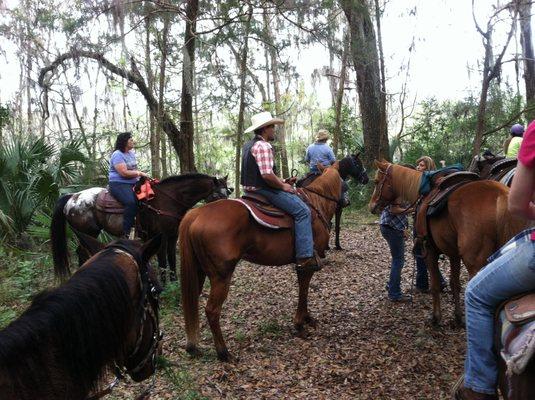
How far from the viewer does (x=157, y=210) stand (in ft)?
23.0

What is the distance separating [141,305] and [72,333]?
0.41 m

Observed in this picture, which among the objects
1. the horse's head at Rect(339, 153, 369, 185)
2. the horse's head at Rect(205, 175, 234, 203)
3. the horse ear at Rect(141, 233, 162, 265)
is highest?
the horse's head at Rect(339, 153, 369, 185)

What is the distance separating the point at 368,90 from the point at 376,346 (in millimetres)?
10439

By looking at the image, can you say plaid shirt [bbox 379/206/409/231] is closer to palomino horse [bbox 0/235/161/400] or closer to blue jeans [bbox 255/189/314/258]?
blue jeans [bbox 255/189/314/258]

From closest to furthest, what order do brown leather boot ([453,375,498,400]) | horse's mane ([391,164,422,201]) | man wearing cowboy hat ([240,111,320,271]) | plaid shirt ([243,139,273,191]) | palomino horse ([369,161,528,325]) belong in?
brown leather boot ([453,375,498,400])
palomino horse ([369,161,528,325])
plaid shirt ([243,139,273,191])
man wearing cowboy hat ([240,111,320,271])
horse's mane ([391,164,422,201])

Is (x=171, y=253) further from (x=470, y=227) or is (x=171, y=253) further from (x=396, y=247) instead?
(x=470, y=227)

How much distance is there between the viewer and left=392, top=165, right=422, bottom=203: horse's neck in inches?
215

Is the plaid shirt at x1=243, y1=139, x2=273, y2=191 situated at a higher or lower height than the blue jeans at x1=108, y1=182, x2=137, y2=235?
higher

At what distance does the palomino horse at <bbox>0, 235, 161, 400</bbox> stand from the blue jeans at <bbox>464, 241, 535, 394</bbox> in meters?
1.71

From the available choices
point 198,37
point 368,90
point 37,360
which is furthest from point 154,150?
point 37,360

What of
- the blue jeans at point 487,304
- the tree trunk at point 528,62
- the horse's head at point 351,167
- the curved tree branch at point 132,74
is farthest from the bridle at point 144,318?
the tree trunk at point 528,62

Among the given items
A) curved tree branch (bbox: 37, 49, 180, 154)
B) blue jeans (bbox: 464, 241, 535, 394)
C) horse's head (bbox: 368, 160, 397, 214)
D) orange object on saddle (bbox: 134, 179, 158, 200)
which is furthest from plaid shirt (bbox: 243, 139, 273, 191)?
curved tree branch (bbox: 37, 49, 180, 154)

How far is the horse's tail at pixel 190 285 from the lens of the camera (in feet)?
15.6

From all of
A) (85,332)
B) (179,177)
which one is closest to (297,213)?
(179,177)
